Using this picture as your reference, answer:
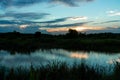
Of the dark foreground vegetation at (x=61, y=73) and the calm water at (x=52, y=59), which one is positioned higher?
the dark foreground vegetation at (x=61, y=73)

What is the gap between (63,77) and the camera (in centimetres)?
861

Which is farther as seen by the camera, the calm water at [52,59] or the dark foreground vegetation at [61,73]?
the calm water at [52,59]

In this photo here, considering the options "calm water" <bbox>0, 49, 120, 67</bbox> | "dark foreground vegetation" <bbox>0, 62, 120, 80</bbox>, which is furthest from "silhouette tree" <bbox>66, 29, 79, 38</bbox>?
"dark foreground vegetation" <bbox>0, 62, 120, 80</bbox>

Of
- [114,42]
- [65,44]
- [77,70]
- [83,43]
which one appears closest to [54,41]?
[65,44]

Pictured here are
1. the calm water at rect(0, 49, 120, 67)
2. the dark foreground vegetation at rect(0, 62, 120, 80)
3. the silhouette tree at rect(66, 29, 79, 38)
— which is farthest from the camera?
the silhouette tree at rect(66, 29, 79, 38)

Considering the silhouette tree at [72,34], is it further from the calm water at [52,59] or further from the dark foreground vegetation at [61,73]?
the dark foreground vegetation at [61,73]

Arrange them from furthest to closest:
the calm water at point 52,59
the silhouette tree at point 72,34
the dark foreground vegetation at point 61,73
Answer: the silhouette tree at point 72,34 → the calm water at point 52,59 → the dark foreground vegetation at point 61,73

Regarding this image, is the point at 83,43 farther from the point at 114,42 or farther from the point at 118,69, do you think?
the point at 118,69

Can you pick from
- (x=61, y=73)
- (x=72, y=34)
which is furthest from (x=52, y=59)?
(x=72, y=34)

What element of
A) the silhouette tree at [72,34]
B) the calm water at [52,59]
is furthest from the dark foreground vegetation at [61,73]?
the silhouette tree at [72,34]

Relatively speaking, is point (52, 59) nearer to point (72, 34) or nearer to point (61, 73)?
point (61, 73)

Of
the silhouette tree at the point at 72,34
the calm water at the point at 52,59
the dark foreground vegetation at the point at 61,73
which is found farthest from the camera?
the silhouette tree at the point at 72,34

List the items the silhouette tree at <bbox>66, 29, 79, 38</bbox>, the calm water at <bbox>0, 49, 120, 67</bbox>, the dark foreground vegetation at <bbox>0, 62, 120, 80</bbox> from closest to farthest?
the dark foreground vegetation at <bbox>0, 62, 120, 80</bbox>, the calm water at <bbox>0, 49, 120, 67</bbox>, the silhouette tree at <bbox>66, 29, 79, 38</bbox>

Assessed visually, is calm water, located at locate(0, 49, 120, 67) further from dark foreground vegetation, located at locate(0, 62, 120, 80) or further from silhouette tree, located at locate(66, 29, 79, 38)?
silhouette tree, located at locate(66, 29, 79, 38)
